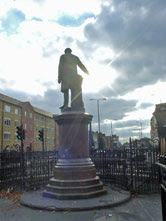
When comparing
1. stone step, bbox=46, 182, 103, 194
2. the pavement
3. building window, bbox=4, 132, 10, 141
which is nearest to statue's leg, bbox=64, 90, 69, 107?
stone step, bbox=46, 182, 103, 194

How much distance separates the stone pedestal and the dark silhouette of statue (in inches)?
40.1

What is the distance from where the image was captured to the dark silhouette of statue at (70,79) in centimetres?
1009

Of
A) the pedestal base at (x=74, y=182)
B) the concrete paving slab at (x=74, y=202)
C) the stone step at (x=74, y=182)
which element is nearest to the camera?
the concrete paving slab at (x=74, y=202)

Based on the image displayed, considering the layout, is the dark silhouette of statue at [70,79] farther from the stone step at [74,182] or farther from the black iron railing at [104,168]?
the stone step at [74,182]

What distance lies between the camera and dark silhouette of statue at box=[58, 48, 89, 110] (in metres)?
10.1

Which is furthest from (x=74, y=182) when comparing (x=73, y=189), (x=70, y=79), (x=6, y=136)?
(x=6, y=136)

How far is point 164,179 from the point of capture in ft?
10.2

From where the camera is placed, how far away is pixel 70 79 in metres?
10.1

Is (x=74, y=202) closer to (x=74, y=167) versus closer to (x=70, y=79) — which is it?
(x=74, y=167)

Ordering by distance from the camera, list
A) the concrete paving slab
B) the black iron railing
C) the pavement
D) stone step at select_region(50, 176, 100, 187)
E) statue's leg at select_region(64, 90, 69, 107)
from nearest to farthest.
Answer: the pavement < the concrete paving slab < stone step at select_region(50, 176, 100, 187) < the black iron railing < statue's leg at select_region(64, 90, 69, 107)

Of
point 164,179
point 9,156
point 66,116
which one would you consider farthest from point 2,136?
point 164,179

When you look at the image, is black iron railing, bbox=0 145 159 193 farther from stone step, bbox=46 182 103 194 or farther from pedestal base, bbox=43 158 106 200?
stone step, bbox=46 182 103 194

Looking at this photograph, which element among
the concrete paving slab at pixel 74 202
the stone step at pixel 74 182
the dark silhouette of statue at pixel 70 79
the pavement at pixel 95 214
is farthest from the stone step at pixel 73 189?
the dark silhouette of statue at pixel 70 79

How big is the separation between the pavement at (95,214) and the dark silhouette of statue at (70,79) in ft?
14.8
